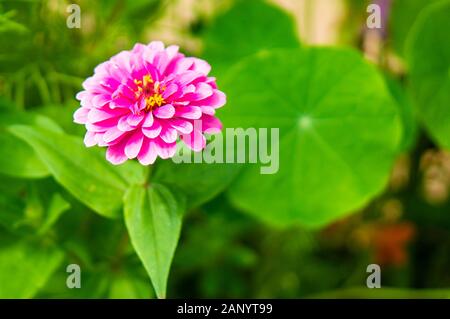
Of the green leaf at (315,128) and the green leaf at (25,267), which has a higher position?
the green leaf at (315,128)

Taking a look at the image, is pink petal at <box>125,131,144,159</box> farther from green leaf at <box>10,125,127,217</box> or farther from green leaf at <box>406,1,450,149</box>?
green leaf at <box>406,1,450,149</box>

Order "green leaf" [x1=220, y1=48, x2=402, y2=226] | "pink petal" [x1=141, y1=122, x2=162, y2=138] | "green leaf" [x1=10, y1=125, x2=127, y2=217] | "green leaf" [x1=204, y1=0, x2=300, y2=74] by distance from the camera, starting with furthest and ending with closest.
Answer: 1. "green leaf" [x1=204, y1=0, x2=300, y2=74]
2. "green leaf" [x1=220, y1=48, x2=402, y2=226]
3. "green leaf" [x1=10, y1=125, x2=127, y2=217]
4. "pink petal" [x1=141, y1=122, x2=162, y2=138]

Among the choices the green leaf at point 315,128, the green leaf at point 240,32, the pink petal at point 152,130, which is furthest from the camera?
the green leaf at point 240,32

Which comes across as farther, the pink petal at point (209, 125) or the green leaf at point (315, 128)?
the green leaf at point (315, 128)

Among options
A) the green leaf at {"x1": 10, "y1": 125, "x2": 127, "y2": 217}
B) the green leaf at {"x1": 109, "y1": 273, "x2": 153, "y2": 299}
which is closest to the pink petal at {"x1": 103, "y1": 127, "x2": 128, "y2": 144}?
the green leaf at {"x1": 10, "y1": 125, "x2": 127, "y2": 217}

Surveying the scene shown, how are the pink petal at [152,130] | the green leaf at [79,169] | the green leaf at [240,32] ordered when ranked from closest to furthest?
the pink petal at [152,130] < the green leaf at [79,169] < the green leaf at [240,32]

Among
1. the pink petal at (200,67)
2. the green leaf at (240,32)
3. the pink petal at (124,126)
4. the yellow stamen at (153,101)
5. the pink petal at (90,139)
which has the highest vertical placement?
the green leaf at (240,32)

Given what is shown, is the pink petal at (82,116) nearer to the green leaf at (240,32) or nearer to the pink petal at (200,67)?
the pink petal at (200,67)

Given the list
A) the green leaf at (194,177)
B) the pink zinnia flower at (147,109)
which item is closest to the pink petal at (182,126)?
the pink zinnia flower at (147,109)
